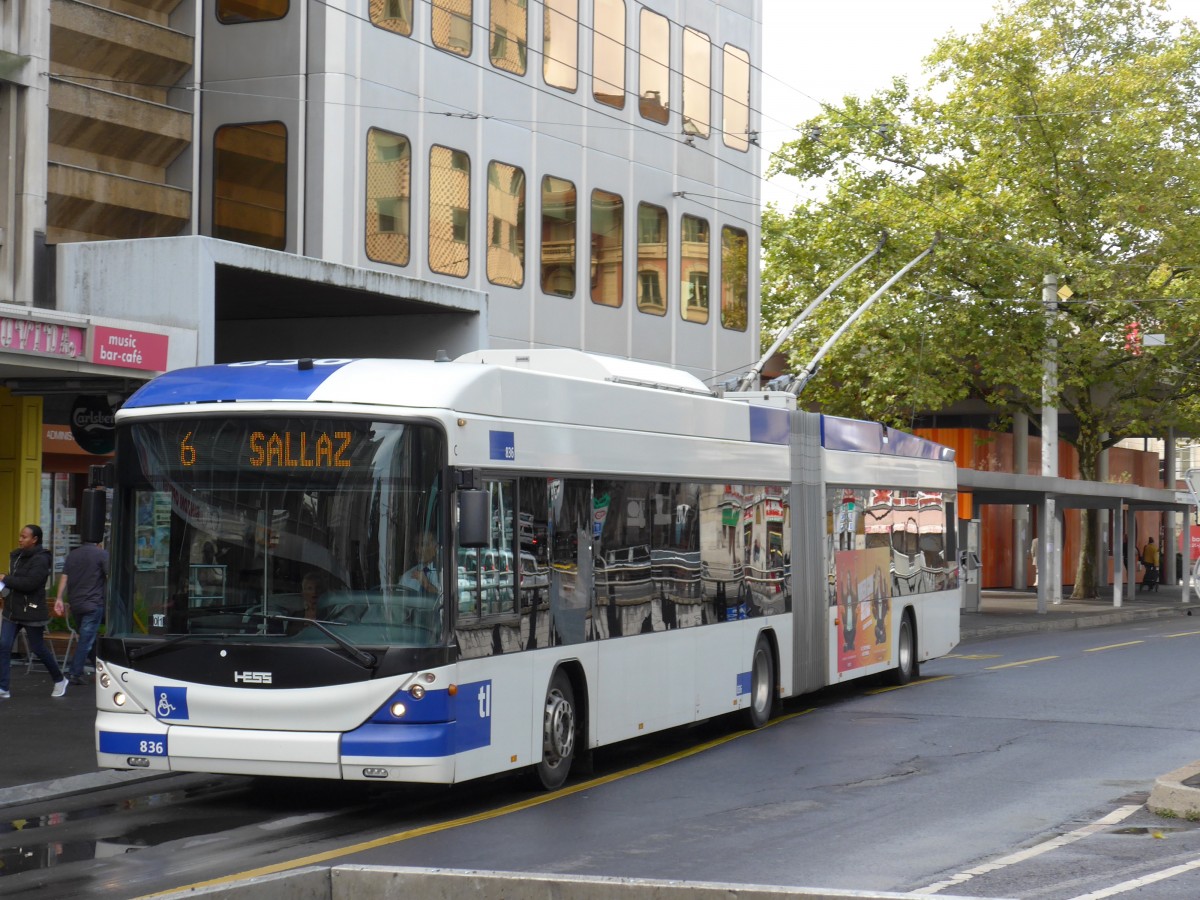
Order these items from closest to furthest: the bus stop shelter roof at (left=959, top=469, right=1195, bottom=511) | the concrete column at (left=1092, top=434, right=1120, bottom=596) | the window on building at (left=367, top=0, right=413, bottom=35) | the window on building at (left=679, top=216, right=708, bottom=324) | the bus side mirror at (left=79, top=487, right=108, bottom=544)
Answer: the bus side mirror at (left=79, top=487, right=108, bottom=544), the window on building at (left=367, top=0, right=413, bottom=35), the window on building at (left=679, top=216, right=708, bottom=324), the bus stop shelter roof at (left=959, top=469, right=1195, bottom=511), the concrete column at (left=1092, top=434, right=1120, bottom=596)

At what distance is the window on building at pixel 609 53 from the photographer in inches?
1110

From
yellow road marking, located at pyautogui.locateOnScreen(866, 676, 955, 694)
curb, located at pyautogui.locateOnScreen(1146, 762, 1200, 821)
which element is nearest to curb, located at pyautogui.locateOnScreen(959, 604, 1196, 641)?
yellow road marking, located at pyautogui.locateOnScreen(866, 676, 955, 694)

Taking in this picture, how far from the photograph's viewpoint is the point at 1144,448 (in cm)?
6506

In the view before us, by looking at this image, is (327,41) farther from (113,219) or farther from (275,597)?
(275,597)

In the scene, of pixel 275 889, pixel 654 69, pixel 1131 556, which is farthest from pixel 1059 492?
pixel 275 889

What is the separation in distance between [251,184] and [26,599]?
26.0 feet

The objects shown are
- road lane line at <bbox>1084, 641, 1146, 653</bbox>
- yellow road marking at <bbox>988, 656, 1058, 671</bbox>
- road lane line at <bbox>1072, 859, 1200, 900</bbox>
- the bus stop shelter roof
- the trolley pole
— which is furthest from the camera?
the trolley pole

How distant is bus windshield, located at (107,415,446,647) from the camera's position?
1062cm

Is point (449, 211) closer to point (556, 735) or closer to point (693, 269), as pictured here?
point (693, 269)

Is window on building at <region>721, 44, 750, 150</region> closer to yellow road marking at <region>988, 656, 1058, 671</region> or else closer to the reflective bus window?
the reflective bus window

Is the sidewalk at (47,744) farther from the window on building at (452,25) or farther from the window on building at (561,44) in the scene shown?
the window on building at (561,44)

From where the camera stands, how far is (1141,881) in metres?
8.91

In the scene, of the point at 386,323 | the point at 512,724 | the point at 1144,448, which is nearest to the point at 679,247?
the point at 386,323

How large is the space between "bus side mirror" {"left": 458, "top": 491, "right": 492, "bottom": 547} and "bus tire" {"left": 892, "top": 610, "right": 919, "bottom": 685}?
1112 centimetres
